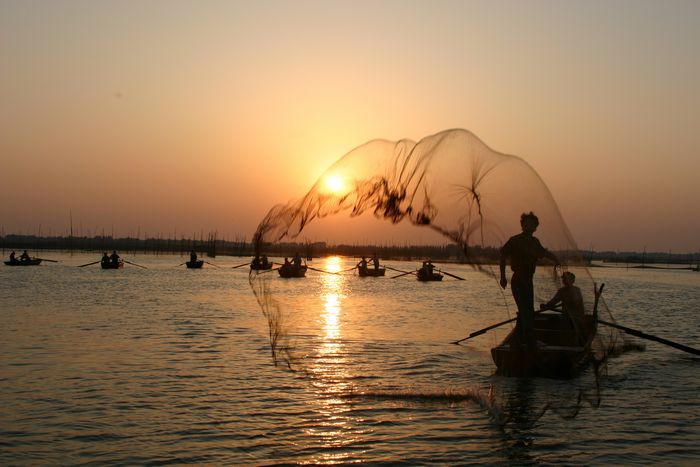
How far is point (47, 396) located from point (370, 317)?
1904cm

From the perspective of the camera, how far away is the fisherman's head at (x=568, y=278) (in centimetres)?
1275

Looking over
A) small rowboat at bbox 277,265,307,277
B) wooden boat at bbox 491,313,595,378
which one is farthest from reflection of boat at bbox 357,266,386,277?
wooden boat at bbox 491,313,595,378

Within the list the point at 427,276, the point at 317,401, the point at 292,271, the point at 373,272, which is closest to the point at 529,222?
the point at 317,401

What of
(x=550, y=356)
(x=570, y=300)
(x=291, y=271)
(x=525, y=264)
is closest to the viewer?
(x=525, y=264)

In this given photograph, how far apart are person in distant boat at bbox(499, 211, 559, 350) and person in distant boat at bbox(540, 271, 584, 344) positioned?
1.46 feet

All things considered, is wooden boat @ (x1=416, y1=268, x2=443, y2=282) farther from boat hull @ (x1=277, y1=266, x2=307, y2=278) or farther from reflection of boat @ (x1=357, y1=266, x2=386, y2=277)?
boat hull @ (x1=277, y1=266, x2=307, y2=278)

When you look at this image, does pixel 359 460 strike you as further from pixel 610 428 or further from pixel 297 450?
pixel 610 428

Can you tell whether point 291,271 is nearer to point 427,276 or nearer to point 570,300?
point 427,276

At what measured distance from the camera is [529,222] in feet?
39.4

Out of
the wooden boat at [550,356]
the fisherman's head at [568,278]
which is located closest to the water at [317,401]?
the wooden boat at [550,356]

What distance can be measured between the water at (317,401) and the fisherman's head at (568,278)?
208 centimetres

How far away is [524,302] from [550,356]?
190 cm

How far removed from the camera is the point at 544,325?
1705 centimetres

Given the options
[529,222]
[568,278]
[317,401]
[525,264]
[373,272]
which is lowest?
[317,401]
